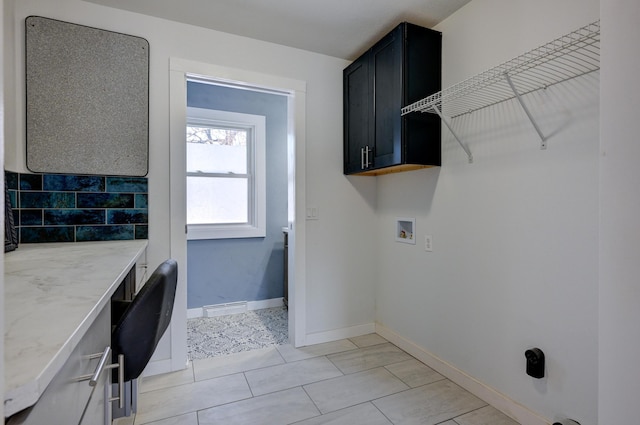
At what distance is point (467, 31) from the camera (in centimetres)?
199

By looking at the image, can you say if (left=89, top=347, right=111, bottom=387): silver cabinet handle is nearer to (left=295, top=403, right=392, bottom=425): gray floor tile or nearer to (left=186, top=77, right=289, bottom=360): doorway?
(left=295, top=403, right=392, bottom=425): gray floor tile

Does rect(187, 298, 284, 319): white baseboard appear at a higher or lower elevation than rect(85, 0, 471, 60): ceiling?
lower

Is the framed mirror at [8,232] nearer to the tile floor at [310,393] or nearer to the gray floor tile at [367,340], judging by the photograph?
the tile floor at [310,393]

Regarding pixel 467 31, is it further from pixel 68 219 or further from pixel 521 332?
pixel 68 219

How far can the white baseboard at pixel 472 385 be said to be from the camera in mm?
1658

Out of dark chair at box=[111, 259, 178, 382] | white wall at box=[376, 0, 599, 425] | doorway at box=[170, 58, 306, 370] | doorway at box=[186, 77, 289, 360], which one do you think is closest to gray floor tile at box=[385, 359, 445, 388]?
white wall at box=[376, 0, 599, 425]

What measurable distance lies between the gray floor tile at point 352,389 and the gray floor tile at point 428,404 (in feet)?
0.25

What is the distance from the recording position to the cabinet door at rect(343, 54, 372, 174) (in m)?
2.44

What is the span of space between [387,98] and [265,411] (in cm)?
206

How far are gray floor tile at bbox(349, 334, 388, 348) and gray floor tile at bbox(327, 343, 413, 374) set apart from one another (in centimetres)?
6

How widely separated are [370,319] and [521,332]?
137 centimetres

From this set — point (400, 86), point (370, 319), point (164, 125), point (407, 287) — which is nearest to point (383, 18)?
point (400, 86)

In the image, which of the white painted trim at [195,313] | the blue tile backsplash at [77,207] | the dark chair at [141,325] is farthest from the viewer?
the white painted trim at [195,313]

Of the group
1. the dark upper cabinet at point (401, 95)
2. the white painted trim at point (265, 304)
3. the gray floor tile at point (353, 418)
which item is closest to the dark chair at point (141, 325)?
the gray floor tile at point (353, 418)
